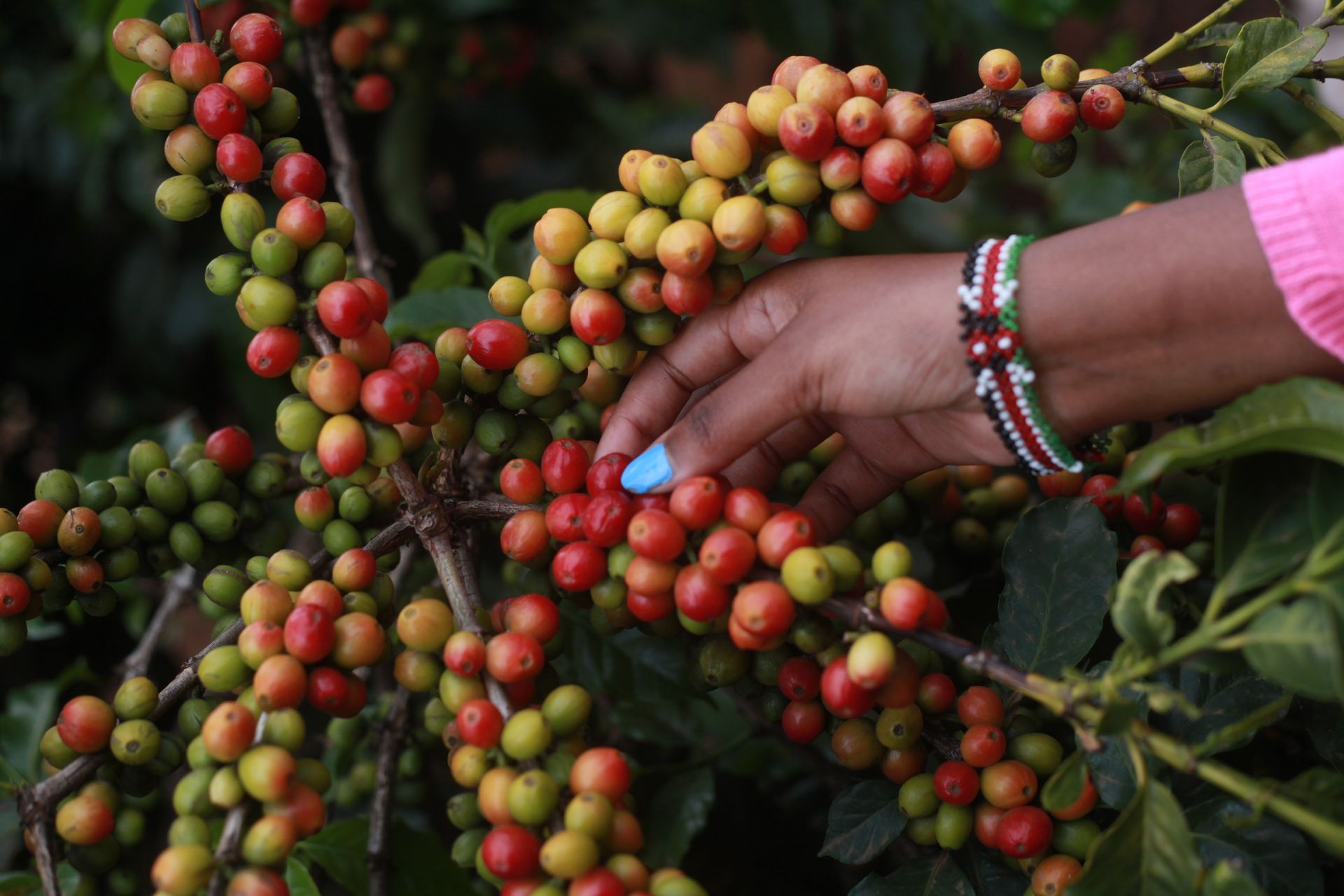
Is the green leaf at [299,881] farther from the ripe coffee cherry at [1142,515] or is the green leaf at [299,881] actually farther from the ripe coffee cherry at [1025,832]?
the ripe coffee cherry at [1142,515]

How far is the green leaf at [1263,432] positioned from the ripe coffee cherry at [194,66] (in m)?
1.01

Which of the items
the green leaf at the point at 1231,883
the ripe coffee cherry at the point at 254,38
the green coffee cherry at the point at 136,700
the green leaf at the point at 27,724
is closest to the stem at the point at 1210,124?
the green leaf at the point at 1231,883

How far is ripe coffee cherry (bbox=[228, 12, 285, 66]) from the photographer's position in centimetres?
110

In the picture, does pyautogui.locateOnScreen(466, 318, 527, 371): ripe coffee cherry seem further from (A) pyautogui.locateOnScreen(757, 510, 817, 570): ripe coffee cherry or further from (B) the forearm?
(B) the forearm

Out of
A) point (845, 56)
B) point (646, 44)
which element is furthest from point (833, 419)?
point (845, 56)

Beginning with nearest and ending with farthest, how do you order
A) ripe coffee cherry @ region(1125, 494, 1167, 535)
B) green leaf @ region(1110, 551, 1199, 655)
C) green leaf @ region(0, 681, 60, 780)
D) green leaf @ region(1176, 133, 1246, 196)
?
1. green leaf @ region(1110, 551, 1199, 655)
2. green leaf @ region(1176, 133, 1246, 196)
3. ripe coffee cherry @ region(1125, 494, 1167, 535)
4. green leaf @ region(0, 681, 60, 780)

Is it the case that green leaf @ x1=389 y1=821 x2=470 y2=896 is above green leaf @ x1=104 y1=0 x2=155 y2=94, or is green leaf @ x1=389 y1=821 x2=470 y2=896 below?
below

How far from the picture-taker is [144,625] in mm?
1916

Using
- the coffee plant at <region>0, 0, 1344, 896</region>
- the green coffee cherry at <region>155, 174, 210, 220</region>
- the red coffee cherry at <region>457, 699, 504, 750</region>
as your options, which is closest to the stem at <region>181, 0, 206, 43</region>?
the coffee plant at <region>0, 0, 1344, 896</region>

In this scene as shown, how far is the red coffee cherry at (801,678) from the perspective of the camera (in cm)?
102

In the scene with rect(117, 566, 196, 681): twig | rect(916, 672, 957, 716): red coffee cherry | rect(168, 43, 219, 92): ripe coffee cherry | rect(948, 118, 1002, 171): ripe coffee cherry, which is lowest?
rect(117, 566, 196, 681): twig

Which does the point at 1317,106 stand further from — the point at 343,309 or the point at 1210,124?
the point at 343,309

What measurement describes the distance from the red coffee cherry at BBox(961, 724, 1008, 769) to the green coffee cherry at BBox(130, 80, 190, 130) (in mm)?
1072

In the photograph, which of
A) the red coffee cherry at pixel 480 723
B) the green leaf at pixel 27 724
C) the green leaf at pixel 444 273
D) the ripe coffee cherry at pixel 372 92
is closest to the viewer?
the red coffee cherry at pixel 480 723
